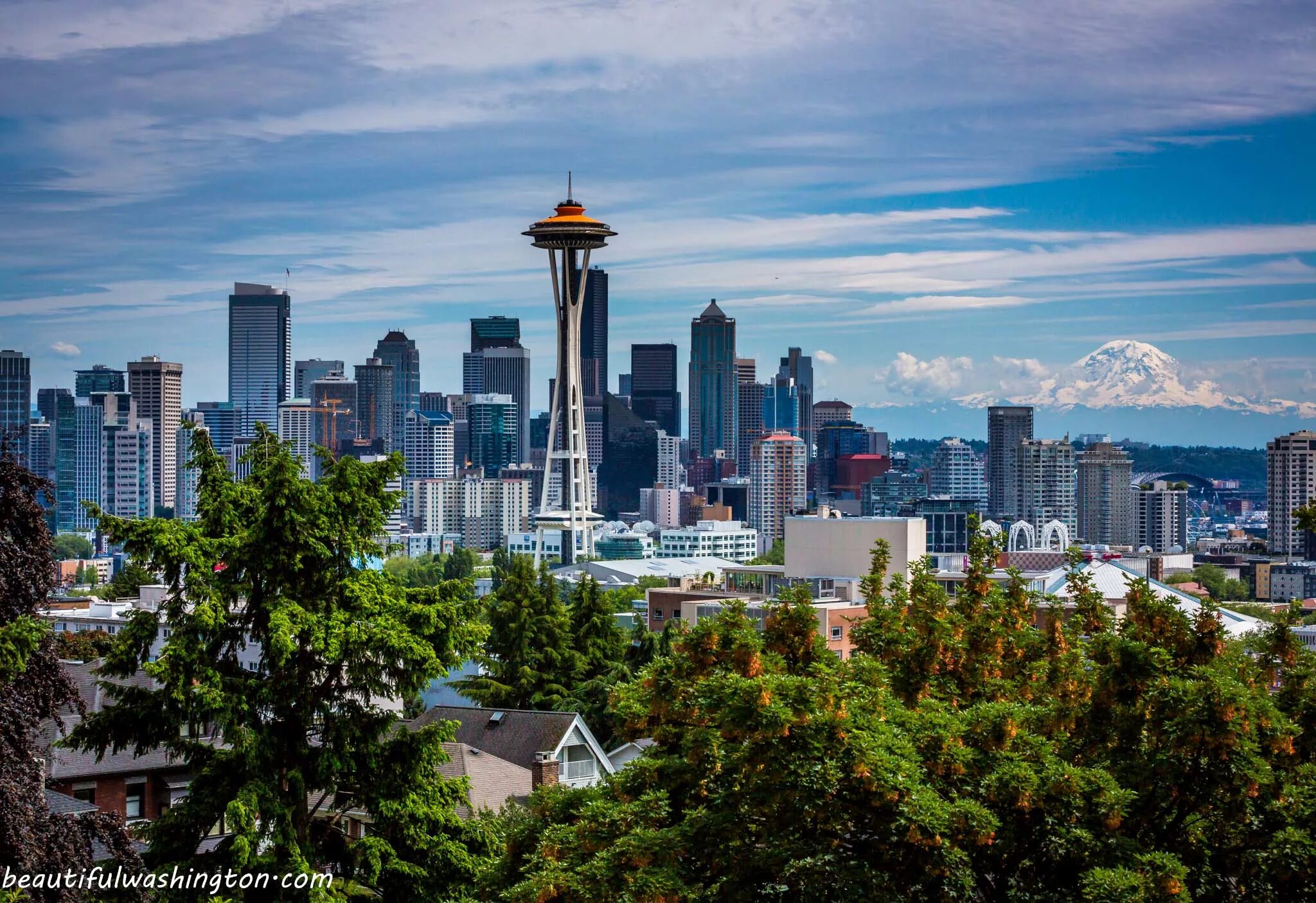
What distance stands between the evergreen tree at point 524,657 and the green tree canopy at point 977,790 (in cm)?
3464

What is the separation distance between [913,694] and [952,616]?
202 cm

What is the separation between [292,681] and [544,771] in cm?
1371

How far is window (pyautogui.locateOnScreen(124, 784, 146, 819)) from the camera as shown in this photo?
33.9 meters

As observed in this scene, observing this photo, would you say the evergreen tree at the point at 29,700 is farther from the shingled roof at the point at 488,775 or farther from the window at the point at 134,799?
the shingled roof at the point at 488,775

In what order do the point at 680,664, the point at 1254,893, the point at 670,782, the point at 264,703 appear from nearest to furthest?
1. the point at 1254,893
2. the point at 670,782
3. the point at 680,664
4. the point at 264,703

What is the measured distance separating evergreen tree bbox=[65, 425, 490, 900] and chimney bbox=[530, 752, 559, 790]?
11.8 metres

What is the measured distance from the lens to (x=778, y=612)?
22.2m

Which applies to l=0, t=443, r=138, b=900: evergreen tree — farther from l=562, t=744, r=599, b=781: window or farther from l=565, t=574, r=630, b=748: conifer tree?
l=565, t=574, r=630, b=748: conifer tree

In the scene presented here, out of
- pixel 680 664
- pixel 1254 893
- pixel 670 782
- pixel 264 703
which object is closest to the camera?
pixel 1254 893

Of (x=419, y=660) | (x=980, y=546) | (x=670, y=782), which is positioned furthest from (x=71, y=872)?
(x=980, y=546)

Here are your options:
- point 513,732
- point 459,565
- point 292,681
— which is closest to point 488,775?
point 513,732

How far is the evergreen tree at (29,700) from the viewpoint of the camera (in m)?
19.7

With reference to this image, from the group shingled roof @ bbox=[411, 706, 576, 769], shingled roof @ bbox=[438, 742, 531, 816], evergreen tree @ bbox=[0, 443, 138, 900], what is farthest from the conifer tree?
evergreen tree @ bbox=[0, 443, 138, 900]

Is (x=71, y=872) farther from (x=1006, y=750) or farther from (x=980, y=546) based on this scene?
(x=980, y=546)
